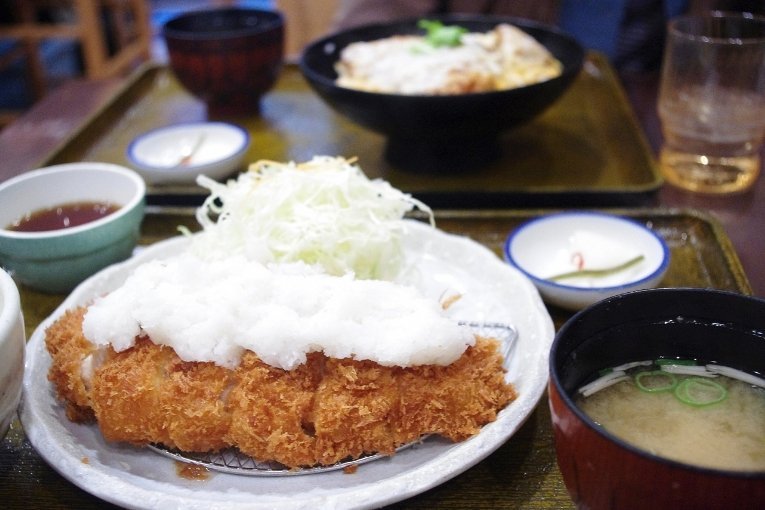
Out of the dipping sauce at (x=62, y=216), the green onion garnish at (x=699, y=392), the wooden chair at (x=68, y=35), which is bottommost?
the wooden chair at (x=68, y=35)

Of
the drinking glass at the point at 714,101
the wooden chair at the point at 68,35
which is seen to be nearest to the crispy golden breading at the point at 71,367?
the drinking glass at the point at 714,101

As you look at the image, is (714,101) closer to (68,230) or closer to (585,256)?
(585,256)

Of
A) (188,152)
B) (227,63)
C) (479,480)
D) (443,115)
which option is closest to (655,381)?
(479,480)

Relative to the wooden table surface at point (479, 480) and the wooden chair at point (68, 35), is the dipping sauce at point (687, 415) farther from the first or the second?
the wooden chair at point (68, 35)

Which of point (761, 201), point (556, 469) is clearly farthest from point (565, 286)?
point (761, 201)

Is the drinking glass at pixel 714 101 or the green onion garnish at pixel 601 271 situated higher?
the drinking glass at pixel 714 101

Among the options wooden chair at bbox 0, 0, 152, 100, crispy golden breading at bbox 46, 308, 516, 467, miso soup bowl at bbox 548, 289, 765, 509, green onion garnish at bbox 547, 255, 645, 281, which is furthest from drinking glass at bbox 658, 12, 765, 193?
wooden chair at bbox 0, 0, 152, 100

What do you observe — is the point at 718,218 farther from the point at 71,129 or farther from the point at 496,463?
the point at 71,129
